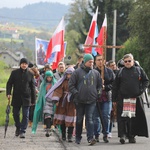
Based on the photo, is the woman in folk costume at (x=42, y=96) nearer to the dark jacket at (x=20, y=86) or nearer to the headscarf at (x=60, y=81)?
the dark jacket at (x=20, y=86)

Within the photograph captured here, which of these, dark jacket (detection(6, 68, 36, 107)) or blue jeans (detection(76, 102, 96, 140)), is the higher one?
dark jacket (detection(6, 68, 36, 107))

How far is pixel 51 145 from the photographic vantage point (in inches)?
499

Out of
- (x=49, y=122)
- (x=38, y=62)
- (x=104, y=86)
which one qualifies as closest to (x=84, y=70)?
(x=104, y=86)

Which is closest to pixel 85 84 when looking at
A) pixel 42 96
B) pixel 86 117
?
pixel 86 117

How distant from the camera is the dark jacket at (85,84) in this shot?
12.8 meters

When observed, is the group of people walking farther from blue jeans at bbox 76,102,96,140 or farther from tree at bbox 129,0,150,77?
tree at bbox 129,0,150,77

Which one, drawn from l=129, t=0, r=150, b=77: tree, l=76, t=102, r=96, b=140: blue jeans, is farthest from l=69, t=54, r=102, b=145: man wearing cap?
l=129, t=0, r=150, b=77: tree

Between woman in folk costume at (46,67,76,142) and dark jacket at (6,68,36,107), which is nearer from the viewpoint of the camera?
woman in folk costume at (46,67,76,142)

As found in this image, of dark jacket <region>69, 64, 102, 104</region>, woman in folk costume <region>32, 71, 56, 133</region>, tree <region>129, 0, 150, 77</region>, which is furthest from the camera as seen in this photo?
tree <region>129, 0, 150, 77</region>

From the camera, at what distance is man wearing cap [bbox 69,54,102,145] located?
12805 mm

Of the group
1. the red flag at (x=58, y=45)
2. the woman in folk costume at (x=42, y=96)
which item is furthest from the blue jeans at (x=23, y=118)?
the red flag at (x=58, y=45)

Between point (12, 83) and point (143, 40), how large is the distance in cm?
4059

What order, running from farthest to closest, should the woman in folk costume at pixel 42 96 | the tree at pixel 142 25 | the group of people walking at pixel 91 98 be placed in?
the tree at pixel 142 25, the woman in folk costume at pixel 42 96, the group of people walking at pixel 91 98

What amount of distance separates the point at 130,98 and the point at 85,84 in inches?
36.2
